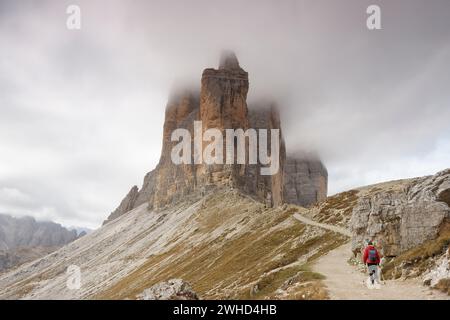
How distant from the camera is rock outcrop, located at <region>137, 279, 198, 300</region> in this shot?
67.5 feet

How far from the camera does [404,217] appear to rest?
2858 cm

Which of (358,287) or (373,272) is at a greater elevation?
(373,272)

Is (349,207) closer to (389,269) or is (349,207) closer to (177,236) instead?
(389,269)

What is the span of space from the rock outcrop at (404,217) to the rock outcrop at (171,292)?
1552 cm

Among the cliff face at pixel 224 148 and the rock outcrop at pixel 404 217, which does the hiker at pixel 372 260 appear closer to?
the rock outcrop at pixel 404 217

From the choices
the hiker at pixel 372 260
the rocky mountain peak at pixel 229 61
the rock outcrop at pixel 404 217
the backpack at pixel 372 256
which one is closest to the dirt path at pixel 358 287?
the hiker at pixel 372 260

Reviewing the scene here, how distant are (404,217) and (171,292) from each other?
18.0 metres

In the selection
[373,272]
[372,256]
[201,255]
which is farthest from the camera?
[201,255]

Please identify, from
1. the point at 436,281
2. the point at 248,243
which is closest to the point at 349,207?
the point at 248,243

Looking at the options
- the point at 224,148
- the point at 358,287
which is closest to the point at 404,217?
the point at 358,287

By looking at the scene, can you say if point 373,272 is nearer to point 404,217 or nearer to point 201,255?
point 404,217

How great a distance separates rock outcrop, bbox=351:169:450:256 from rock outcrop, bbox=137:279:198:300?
50.9 ft

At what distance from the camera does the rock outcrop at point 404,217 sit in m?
26.8

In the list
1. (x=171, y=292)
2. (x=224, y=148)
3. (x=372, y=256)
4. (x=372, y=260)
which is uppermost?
(x=224, y=148)
